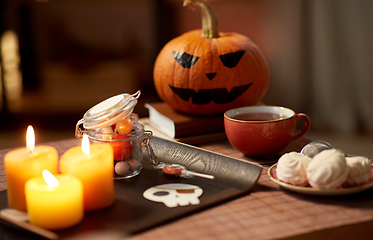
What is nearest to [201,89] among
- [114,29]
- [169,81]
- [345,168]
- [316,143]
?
[169,81]

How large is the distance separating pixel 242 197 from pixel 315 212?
0.11 meters

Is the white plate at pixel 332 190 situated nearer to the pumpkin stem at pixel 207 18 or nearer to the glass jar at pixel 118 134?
the glass jar at pixel 118 134

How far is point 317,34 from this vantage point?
7.16ft

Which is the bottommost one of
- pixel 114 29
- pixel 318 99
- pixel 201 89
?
pixel 318 99

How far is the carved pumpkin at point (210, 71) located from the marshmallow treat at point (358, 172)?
1.47 feet

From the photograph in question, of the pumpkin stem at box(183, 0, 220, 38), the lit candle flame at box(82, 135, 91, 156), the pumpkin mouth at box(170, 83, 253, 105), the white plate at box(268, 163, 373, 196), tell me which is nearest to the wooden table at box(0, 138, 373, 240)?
the white plate at box(268, 163, 373, 196)

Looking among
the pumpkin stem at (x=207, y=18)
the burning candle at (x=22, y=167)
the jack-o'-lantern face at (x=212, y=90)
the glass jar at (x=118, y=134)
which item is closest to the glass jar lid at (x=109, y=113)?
the glass jar at (x=118, y=134)

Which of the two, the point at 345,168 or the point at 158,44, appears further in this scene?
the point at 158,44

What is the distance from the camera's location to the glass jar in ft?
2.14

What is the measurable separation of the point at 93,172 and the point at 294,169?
30 cm

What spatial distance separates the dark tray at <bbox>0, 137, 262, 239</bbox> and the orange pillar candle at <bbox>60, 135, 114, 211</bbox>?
0.02 meters

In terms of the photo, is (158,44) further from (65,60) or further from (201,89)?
(201,89)

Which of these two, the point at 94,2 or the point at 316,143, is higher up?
the point at 94,2

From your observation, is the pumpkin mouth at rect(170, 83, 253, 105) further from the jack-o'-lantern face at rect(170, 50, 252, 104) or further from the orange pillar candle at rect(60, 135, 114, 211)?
the orange pillar candle at rect(60, 135, 114, 211)
